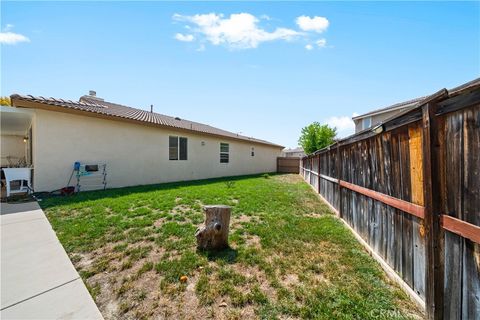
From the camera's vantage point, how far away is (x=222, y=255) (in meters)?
Answer: 3.15

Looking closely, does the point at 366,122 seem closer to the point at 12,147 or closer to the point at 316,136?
the point at 316,136

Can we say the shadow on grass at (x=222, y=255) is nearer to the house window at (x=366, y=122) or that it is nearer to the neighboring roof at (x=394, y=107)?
the neighboring roof at (x=394, y=107)

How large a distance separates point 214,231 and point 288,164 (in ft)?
70.3

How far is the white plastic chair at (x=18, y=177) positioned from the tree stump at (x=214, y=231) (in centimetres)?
674

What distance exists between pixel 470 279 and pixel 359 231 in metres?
2.46

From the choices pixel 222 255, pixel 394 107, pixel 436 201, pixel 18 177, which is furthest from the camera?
pixel 394 107

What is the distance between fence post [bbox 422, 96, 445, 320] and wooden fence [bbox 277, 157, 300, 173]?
2171 cm

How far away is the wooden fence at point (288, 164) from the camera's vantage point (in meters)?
23.3

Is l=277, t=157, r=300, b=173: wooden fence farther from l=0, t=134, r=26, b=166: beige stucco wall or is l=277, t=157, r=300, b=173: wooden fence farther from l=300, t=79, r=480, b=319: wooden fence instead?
l=0, t=134, r=26, b=166: beige stucco wall

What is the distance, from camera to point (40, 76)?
8555 millimetres

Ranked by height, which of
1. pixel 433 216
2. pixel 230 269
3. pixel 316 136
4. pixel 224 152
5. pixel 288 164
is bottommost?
pixel 230 269

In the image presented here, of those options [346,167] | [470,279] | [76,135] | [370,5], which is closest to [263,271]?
[470,279]

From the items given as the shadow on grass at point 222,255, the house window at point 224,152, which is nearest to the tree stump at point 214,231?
the shadow on grass at point 222,255

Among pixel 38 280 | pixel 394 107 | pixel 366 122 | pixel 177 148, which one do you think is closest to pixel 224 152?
pixel 177 148
